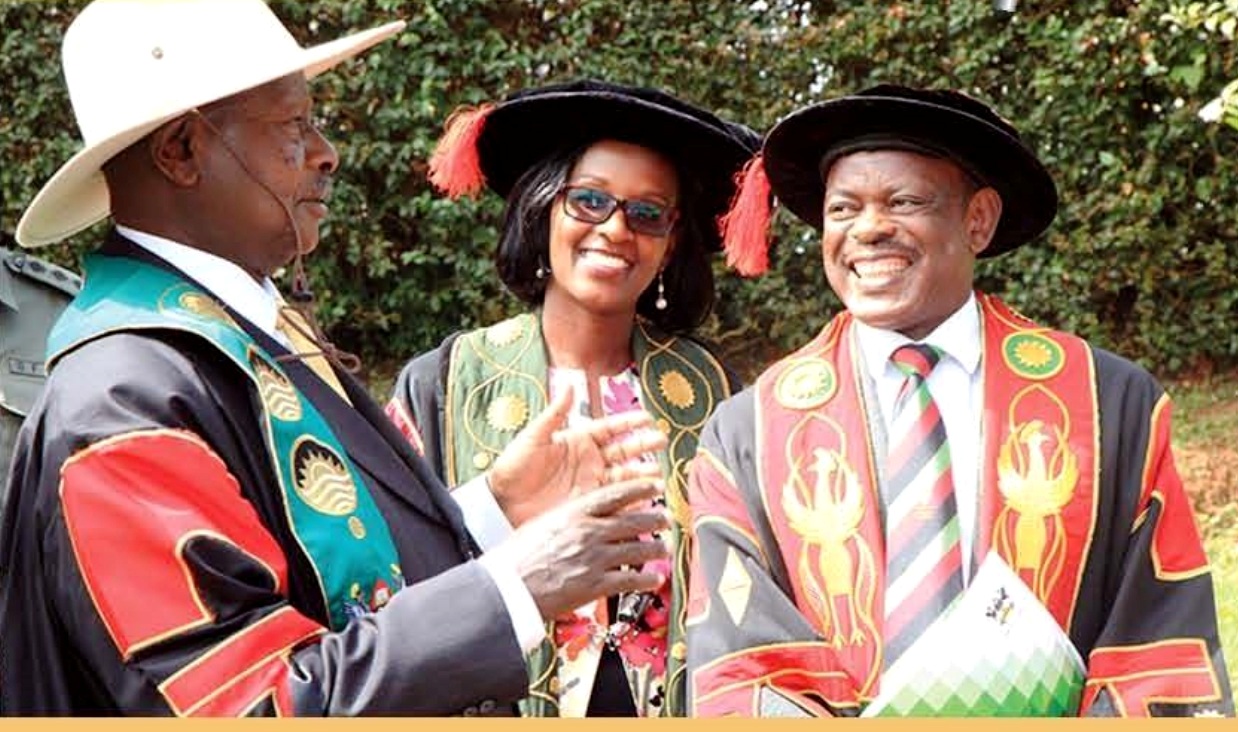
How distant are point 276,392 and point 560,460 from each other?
2.01ft

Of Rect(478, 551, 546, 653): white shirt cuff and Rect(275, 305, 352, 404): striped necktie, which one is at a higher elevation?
Rect(275, 305, 352, 404): striped necktie

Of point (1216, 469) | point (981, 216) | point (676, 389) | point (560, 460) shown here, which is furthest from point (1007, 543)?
point (1216, 469)

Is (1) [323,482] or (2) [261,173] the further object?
(2) [261,173]

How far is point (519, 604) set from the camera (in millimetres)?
2297

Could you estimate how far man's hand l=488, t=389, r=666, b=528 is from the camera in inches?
111

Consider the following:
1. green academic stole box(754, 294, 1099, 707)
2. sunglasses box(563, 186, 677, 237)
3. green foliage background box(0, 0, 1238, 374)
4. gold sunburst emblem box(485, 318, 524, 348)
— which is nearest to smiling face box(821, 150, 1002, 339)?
green academic stole box(754, 294, 1099, 707)

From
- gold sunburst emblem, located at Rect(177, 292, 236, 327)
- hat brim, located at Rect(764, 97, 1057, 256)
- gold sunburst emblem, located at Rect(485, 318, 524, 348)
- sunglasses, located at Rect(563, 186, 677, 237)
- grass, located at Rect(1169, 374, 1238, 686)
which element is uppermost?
hat brim, located at Rect(764, 97, 1057, 256)

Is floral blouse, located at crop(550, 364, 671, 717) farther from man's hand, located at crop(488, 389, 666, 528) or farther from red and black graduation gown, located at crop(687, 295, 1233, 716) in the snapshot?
man's hand, located at crop(488, 389, 666, 528)

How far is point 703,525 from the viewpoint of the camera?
3316mm

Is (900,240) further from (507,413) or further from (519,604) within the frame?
(519,604)

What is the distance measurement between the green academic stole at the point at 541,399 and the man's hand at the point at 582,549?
1.50 meters

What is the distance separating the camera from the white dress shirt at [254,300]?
90.5 inches

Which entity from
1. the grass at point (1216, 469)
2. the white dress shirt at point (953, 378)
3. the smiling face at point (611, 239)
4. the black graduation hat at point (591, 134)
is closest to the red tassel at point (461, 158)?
the black graduation hat at point (591, 134)

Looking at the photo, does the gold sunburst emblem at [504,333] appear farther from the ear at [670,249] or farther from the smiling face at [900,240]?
the smiling face at [900,240]
